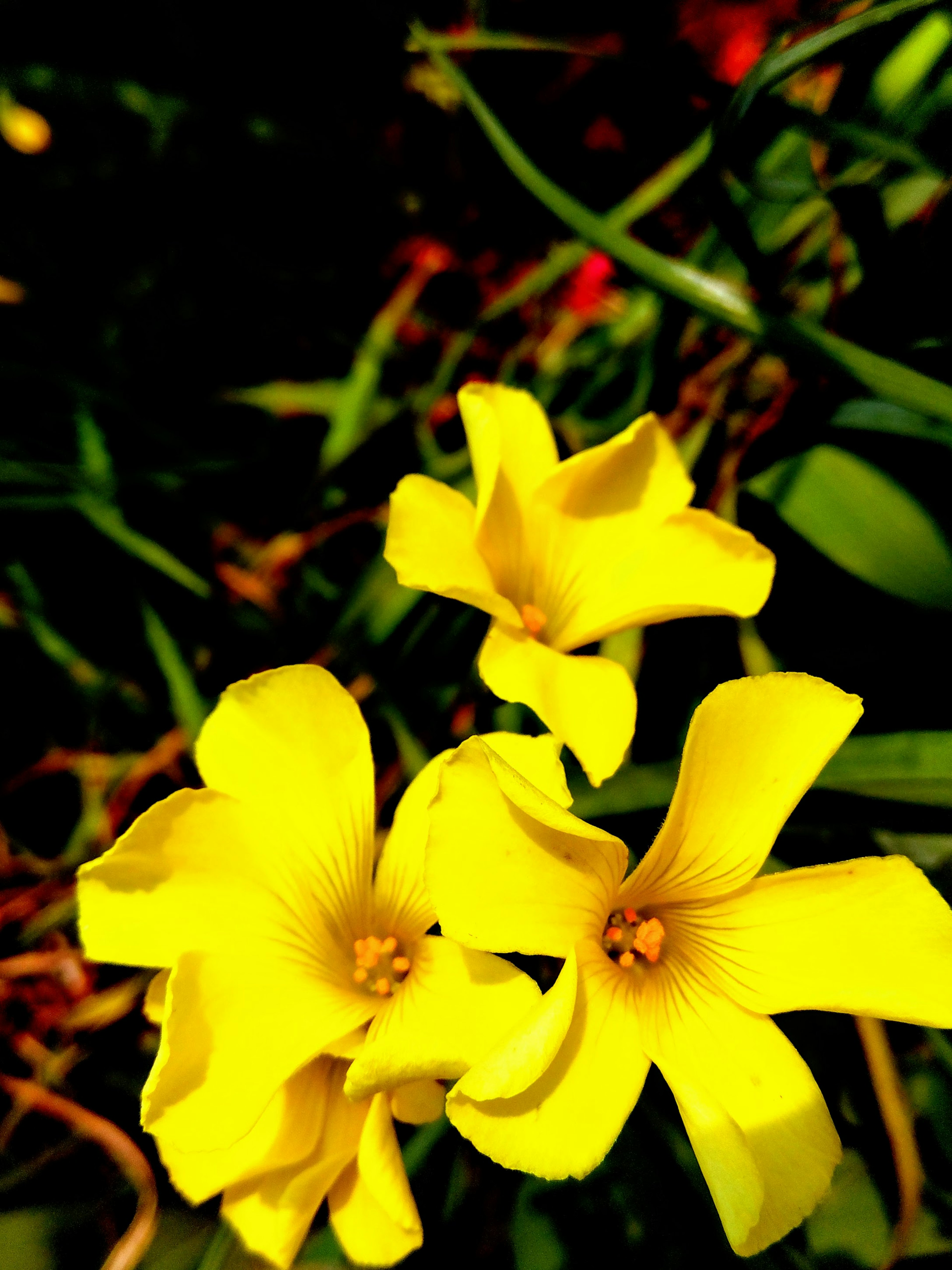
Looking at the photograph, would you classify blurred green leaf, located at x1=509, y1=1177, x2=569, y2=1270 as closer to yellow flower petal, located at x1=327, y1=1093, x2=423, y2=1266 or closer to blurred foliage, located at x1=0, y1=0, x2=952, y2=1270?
blurred foliage, located at x1=0, y1=0, x2=952, y2=1270

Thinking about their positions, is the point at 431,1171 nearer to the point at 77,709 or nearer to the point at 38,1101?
the point at 38,1101

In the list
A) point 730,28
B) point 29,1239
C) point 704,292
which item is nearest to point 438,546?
point 704,292

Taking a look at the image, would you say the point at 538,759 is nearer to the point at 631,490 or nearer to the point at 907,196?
the point at 631,490

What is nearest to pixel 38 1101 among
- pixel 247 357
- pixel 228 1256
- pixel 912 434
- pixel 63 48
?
pixel 228 1256

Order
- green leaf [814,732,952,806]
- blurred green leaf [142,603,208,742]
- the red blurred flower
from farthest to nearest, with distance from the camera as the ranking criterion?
the red blurred flower, blurred green leaf [142,603,208,742], green leaf [814,732,952,806]

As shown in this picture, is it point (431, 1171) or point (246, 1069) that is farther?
point (431, 1171)

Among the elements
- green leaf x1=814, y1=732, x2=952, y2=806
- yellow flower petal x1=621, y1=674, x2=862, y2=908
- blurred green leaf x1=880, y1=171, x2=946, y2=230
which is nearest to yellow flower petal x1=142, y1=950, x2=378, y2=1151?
yellow flower petal x1=621, y1=674, x2=862, y2=908
